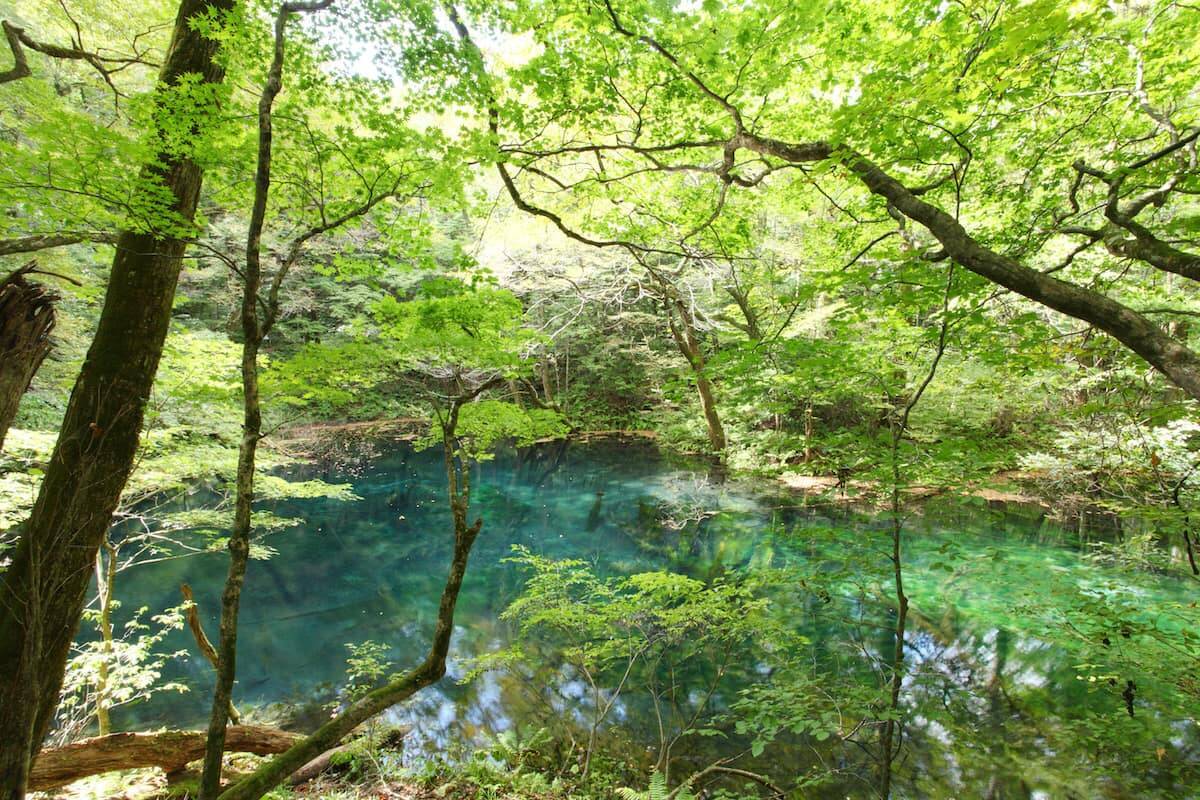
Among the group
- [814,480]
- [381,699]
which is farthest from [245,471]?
[814,480]

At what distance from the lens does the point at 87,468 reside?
2.70 metres

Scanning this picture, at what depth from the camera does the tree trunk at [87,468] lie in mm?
2434

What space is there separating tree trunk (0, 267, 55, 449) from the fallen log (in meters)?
2.30

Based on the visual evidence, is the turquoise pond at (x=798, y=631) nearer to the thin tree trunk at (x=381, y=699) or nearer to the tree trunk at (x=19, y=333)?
the thin tree trunk at (x=381, y=699)

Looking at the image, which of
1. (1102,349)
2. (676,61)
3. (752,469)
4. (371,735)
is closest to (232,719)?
(371,735)

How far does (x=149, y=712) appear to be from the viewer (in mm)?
5207

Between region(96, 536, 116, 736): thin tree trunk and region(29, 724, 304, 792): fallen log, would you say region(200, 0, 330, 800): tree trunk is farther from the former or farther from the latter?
region(96, 536, 116, 736): thin tree trunk

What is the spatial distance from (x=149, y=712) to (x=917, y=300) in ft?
27.0

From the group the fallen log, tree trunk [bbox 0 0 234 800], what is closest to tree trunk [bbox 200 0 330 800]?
tree trunk [bbox 0 0 234 800]

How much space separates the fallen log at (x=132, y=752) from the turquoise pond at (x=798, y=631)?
1206 millimetres

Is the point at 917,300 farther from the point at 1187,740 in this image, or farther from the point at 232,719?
the point at 232,719

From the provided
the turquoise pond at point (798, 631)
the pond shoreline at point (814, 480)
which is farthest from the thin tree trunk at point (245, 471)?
the pond shoreline at point (814, 480)

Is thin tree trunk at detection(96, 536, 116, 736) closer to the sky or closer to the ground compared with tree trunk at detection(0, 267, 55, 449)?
closer to the ground

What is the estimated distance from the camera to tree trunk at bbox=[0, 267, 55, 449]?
8.37ft
